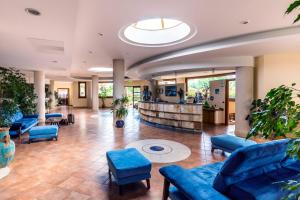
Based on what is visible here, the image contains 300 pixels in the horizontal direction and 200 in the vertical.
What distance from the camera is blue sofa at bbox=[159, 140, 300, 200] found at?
5.30 ft

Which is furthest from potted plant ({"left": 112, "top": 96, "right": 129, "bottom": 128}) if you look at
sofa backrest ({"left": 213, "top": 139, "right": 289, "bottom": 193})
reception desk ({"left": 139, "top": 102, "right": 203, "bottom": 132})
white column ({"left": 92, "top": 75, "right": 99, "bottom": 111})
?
white column ({"left": 92, "top": 75, "right": 99, "bottom": 111})

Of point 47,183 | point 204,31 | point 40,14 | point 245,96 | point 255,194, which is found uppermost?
point 204,31

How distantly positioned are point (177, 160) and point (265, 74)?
13.7ft

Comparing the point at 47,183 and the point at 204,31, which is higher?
the point at 204,31

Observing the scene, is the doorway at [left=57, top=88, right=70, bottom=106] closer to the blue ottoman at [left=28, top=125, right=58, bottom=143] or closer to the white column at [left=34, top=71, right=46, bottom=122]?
the white column at [left=34, top=71, right=46, bottom=122]

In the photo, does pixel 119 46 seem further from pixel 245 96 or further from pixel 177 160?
pixel 245 96

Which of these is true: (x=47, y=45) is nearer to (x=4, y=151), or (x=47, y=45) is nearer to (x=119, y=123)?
(x=4, y=151)

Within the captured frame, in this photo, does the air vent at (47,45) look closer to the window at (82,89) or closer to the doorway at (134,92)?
the doorway at (134,92)

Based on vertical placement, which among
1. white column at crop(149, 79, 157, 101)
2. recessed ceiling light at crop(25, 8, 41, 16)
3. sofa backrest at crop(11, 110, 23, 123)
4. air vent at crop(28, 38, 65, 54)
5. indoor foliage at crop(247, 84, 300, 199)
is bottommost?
sofa backrest at crop(11, 110, 23, 123)

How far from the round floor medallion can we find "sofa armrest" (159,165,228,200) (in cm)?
193

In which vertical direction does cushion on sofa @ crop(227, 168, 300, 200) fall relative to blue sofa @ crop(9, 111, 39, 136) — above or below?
above

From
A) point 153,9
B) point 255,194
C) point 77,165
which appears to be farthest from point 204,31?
point 77,165

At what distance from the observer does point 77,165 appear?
3.64 m

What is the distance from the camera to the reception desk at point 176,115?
21.8 ft
